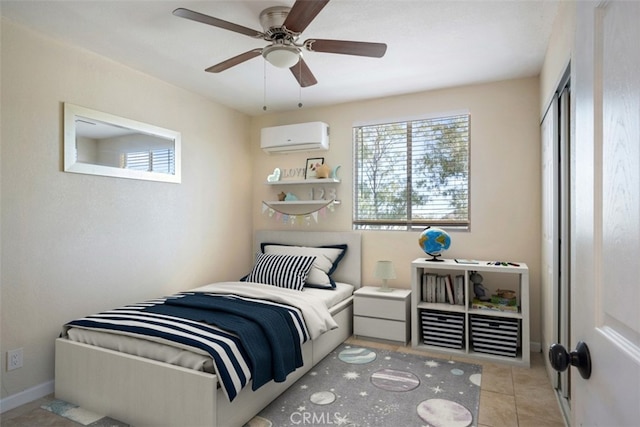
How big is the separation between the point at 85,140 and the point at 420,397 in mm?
3077

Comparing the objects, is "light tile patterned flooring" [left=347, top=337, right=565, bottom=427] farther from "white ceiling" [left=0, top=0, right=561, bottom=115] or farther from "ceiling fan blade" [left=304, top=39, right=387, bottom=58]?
"white ceiling" [left=0, top=0, right=561, bottom=115]

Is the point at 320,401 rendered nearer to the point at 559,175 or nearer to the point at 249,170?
the point at 559,175

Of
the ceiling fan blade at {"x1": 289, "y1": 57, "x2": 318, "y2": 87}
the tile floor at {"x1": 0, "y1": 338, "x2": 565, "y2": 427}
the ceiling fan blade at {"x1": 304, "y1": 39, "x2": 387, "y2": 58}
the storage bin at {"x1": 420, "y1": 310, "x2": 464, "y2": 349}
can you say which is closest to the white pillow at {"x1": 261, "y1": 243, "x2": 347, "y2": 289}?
the storage bin at {"x1": 420, "y1": 310, "x2": 464, "y2": 349}

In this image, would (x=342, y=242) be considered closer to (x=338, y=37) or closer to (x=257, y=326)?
(x=257, y=326)

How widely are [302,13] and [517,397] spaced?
2.72 m

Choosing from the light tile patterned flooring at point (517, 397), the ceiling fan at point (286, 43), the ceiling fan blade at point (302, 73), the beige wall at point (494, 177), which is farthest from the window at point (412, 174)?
the ceiling fan at point (286, 43)

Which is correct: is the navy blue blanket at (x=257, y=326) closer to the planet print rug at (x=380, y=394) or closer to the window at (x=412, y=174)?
the planet print rug at (x=380, y=394)

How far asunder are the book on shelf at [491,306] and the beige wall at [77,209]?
107 inches

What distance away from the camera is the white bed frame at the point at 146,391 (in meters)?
1.94

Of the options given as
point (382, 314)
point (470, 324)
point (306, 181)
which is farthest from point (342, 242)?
point (470, 324)

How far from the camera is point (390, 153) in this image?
13.0ft

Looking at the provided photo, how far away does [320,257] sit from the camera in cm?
387

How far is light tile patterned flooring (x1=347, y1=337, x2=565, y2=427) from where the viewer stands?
2.18 meters

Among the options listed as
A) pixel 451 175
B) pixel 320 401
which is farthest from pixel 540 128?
pixel 320 401
